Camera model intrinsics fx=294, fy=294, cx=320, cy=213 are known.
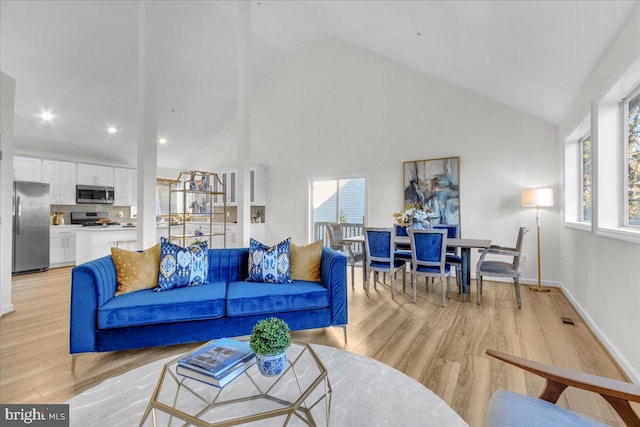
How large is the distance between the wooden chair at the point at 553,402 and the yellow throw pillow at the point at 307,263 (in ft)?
6.18

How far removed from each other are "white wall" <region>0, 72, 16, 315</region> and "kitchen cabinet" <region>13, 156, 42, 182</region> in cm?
301

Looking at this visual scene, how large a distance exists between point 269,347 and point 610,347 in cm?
280

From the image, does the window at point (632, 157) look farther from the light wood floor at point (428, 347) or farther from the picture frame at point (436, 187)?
the picture frame at point (436, 187)

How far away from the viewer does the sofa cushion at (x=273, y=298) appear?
243 centimetres

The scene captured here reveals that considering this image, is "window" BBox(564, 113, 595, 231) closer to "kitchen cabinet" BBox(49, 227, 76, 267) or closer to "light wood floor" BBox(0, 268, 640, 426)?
"light wood floor" BBox(0, 268, 640, 426)

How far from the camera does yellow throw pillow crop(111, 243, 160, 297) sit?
8.09 feet

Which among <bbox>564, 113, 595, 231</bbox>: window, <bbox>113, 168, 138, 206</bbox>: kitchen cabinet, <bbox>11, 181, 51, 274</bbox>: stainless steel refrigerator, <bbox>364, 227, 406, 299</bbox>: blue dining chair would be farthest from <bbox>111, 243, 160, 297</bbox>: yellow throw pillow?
<bbox>113, 168, 138, 206</bbox>: kitchen cabinet

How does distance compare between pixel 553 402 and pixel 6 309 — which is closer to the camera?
pixel 553 402

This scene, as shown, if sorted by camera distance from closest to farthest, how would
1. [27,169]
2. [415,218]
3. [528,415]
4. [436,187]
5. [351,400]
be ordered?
[528,415], [351,400], [415,218], [436,187], [27,169]

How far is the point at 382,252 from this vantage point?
3996 millimetres

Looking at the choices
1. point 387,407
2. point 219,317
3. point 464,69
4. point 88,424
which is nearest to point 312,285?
point 219,317

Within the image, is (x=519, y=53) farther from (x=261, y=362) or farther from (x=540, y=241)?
(x=261, y=362)

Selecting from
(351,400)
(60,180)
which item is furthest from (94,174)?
(351,400)

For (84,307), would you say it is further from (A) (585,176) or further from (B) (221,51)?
(A) (585,176)
